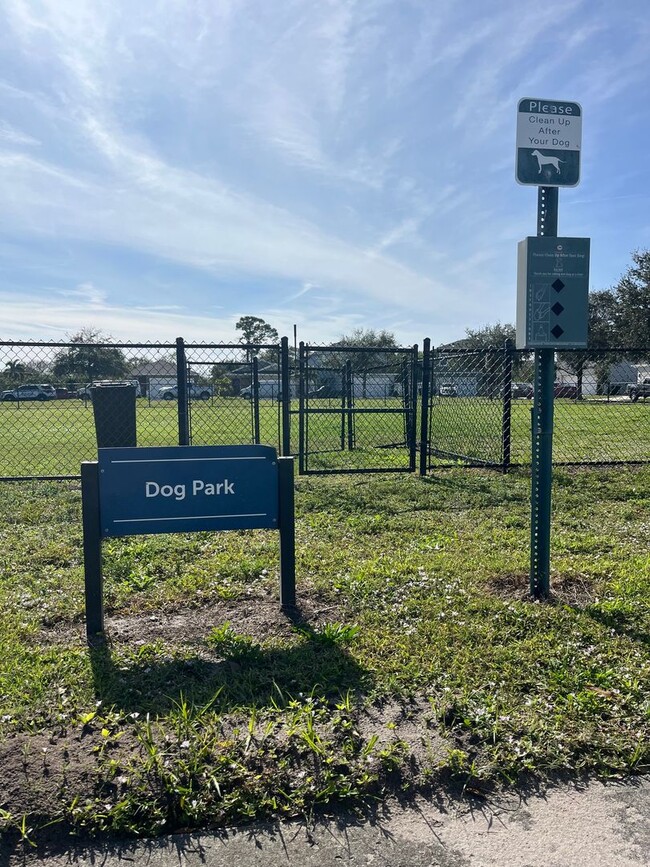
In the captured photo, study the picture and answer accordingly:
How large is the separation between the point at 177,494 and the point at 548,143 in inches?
117

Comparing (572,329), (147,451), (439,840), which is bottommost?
(439,840)

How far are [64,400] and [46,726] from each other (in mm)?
8490

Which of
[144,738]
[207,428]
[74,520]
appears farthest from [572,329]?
[207,428]

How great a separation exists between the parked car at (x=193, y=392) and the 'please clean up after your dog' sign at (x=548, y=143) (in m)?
5.73

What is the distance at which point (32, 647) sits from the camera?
3344 mm

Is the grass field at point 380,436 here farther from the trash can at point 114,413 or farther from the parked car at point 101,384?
the trash can at point 114,413

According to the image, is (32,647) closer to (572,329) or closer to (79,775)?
(79,775)

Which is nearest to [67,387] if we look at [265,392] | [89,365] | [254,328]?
[89,365]

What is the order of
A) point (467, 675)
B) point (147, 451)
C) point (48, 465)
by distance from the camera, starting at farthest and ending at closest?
point (48, 465) < point (147, 451) < point (467, 675)

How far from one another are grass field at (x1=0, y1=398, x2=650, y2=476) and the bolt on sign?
182 inches

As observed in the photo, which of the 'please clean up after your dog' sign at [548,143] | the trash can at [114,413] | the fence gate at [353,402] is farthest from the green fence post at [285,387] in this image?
the 'please clean up after your dog' sign at [548,143]

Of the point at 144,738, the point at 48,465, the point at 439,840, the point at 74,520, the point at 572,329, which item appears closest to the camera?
the point at 439,840

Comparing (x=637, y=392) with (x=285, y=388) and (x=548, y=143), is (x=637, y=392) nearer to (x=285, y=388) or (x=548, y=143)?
(x=285, y=388)

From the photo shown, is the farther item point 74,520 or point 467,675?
point 74,520
